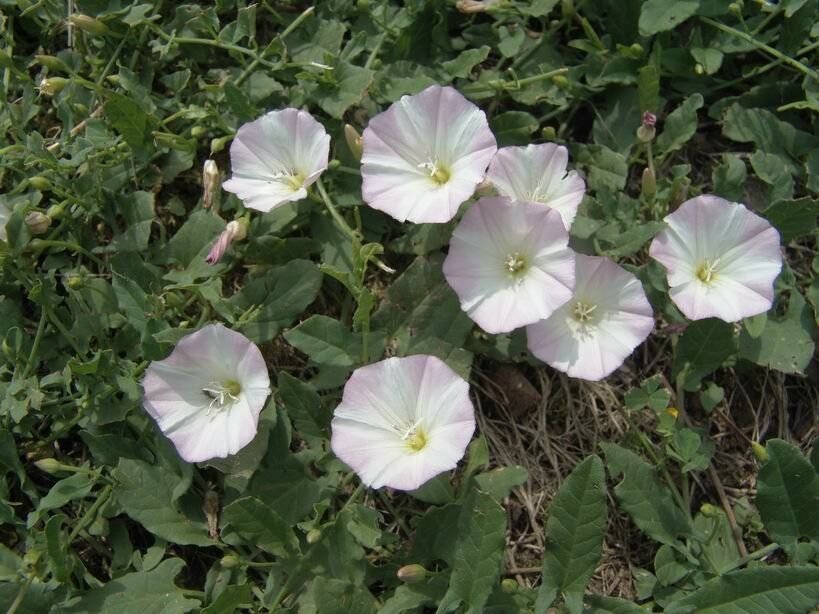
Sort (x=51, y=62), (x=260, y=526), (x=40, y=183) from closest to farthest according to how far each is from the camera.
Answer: (x=260, y=526) → (x=40, y=183) → (x=51, y=62)

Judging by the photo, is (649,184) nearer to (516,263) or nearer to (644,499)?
(516,263)

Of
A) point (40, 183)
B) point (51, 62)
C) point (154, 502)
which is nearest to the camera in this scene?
point (154, 502)

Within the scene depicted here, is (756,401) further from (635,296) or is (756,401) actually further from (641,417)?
(635,296)

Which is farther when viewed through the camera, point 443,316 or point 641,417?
point 641,417

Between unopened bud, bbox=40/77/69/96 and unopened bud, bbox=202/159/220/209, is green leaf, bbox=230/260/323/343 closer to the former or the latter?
unopened bud, bbox=202/159/220/209

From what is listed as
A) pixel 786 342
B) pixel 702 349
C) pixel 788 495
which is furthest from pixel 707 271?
pixel 788 495

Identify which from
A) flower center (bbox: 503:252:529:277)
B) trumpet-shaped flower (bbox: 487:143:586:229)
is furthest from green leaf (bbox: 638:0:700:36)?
flower center (bbox: 503:252:529:277)

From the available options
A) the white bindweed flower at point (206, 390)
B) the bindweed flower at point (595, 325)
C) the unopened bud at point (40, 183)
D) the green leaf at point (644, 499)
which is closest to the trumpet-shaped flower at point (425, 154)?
the bindweed flower at point (595, 325)

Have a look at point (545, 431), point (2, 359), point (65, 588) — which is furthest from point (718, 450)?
point (2, 359)
